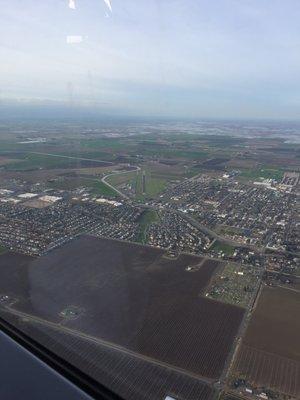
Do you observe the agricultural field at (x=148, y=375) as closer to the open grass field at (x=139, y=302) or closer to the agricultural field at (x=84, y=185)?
the open grass field at (x=139, y=302)

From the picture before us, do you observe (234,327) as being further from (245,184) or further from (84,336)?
(245,184)

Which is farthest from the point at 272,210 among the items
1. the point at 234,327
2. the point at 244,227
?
the point at 234,327

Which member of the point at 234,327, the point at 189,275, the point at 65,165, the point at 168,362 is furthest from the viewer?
the point at 65,165

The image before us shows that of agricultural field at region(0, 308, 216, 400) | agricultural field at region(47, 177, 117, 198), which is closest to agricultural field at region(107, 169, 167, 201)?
agricultural field at region(47, 177, 117, 198)

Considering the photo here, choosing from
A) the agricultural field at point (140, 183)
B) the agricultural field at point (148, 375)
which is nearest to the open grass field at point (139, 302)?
the agricultural field at point (148, 375)

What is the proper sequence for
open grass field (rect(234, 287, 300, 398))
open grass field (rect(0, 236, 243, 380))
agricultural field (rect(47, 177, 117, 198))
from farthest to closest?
1. agricultural field (rect(47, 177, 117, 198))
2. open grass field (rect(0, 236, 243, 380))
3. open grass field (rect(234, 287, 300, 398))

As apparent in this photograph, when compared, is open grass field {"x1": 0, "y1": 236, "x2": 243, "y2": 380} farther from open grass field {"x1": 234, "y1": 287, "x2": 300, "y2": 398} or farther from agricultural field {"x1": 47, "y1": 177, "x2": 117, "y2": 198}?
agricultural field {"x1": 47, "y1": 177, "x2": 117, "y2": 198}

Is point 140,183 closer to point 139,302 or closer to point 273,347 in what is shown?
point 139,302
